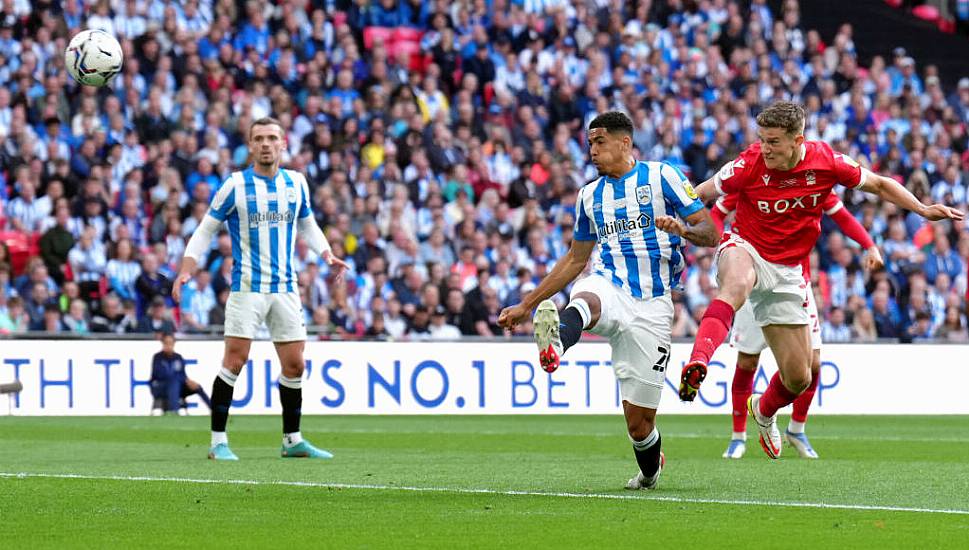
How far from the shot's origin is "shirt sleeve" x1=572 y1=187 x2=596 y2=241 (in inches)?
356

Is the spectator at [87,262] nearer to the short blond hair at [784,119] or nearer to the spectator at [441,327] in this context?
the spectator at [441,327]

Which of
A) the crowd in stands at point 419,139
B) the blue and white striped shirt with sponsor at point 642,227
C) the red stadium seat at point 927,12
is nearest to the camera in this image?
the blue and white striped shirt with sponsor at point 642,227

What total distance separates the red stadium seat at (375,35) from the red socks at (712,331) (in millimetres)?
16585

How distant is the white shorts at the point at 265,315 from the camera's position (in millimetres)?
11945

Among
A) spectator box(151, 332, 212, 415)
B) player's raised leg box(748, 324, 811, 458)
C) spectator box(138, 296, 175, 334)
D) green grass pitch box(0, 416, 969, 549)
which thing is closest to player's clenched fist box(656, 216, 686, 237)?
green grass pitch box(0, 416, 969, 549)

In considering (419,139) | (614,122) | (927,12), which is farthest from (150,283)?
(927,12)

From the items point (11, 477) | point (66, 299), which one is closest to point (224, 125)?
point (66, 299)

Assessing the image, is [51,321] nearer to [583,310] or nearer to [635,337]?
[635,337]

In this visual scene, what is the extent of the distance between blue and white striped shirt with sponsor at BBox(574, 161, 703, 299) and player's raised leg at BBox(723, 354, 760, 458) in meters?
3.47

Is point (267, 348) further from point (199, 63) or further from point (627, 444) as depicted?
point (627, 444)

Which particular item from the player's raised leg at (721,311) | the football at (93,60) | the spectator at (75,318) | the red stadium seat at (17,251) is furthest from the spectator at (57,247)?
the player's raised leg at (721,311)

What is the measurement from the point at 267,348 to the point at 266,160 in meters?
8.01

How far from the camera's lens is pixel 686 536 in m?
6.80

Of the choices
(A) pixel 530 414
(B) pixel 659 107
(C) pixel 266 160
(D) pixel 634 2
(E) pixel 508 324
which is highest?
(D) pixel 634 2
